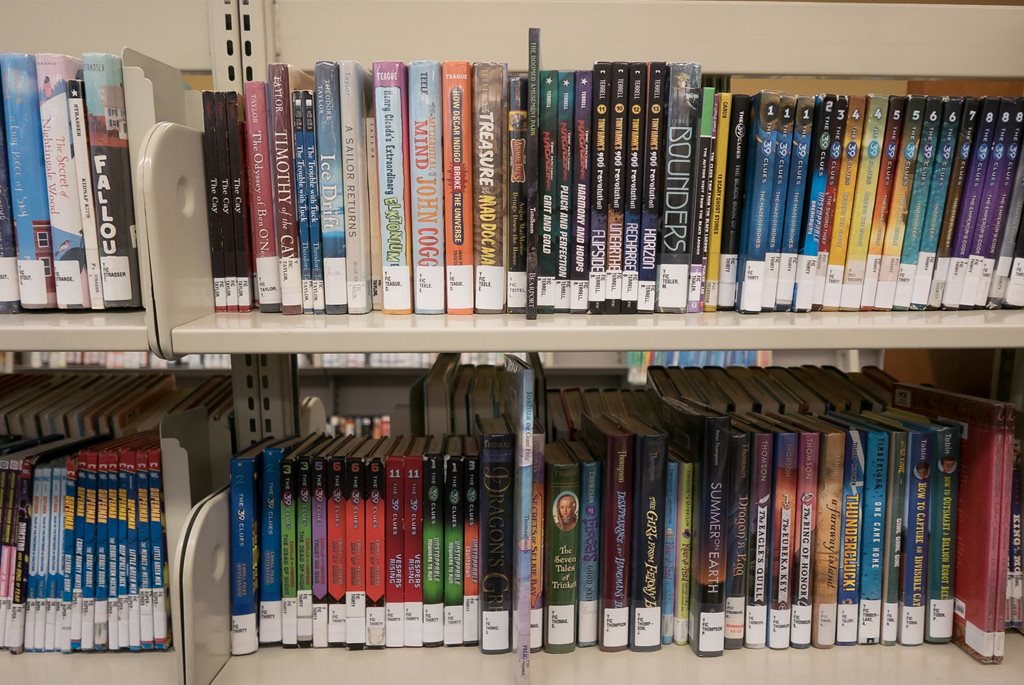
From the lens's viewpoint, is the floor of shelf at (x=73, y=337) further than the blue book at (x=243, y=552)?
No

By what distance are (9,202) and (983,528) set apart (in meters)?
1.43

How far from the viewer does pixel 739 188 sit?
2.95 feet

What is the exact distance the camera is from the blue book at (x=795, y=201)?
88 cm

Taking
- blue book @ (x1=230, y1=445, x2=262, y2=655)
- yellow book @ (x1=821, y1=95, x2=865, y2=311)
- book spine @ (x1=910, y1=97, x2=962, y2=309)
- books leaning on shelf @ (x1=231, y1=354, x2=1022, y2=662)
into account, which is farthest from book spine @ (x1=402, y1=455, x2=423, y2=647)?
book spine @ (x1=910, y1=97, x2=962, y2=309)

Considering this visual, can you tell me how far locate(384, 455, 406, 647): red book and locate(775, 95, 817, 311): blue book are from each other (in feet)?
1.96

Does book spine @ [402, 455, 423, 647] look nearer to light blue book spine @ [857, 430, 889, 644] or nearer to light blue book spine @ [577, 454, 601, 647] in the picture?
light blue book spine @ [577, 454, 601, 647]

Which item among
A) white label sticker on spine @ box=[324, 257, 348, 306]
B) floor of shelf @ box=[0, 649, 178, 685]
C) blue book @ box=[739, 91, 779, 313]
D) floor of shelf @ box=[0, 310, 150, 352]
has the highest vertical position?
blue book @ box=[739, 91, 779, 313]

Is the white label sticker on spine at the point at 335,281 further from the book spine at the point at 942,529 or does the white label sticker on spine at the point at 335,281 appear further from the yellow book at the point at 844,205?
the book spine at the point at 942,529

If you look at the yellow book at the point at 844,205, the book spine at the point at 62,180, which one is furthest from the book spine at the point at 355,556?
the yellow book at the point at 844,205

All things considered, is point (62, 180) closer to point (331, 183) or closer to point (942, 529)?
point (331, 183)

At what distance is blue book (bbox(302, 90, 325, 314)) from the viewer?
862 millimetres

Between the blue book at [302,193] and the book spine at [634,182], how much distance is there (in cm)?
43

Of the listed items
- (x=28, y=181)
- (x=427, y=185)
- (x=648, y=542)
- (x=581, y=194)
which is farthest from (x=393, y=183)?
(x=648, y=542)

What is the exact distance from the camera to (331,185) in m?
0.87
